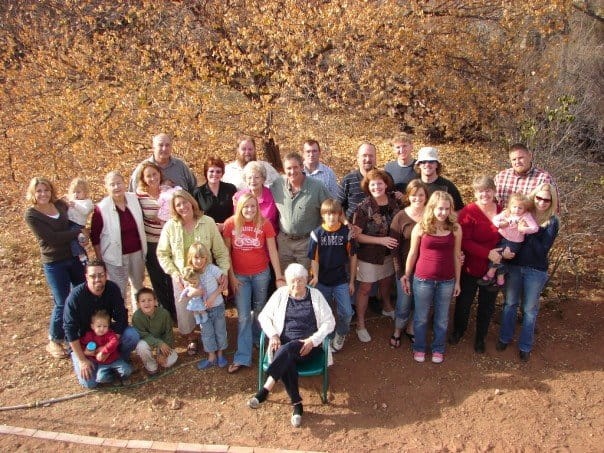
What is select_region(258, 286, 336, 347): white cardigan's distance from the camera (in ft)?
14.0

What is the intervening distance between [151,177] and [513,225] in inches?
136

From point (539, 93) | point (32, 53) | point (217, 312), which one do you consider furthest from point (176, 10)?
point (539, 93)

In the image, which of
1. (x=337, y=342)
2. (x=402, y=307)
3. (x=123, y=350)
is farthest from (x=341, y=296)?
(x=123, y=350)

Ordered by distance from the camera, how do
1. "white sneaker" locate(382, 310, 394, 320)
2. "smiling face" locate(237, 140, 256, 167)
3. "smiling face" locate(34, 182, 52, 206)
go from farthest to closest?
1. "white sneaker" locate(382, 310, 394, 320)
2. "smiling face" locate(237, 140, 256, 167)
3. "smiling face" locate(34, 182, 52, 206)

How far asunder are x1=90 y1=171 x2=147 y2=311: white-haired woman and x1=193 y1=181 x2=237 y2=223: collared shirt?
62cm

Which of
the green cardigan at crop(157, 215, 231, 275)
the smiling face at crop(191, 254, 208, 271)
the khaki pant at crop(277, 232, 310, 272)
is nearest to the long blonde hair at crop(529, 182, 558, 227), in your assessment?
the khaki pant at crop(277, 232, 310, 272)

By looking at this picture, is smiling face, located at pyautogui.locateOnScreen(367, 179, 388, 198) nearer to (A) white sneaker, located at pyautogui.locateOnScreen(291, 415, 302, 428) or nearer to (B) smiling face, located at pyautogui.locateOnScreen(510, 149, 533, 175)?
(B) smiling face, located at pyautogui.locateOnScreen(510, 149, 533, 175)

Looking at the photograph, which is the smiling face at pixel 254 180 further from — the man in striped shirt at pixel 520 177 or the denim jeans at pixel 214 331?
the man in striped shirt at pixel 520 177

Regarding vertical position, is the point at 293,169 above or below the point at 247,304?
above

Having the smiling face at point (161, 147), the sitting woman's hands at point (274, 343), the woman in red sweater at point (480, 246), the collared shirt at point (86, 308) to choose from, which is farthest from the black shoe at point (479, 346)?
the smiling face at point (161, 147)

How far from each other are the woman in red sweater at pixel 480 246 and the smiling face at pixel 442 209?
471mm

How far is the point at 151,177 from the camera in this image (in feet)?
15.8

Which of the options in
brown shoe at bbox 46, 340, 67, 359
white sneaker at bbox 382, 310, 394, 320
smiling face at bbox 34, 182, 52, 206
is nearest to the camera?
smiling face at bbox 34, 182, 52, 206

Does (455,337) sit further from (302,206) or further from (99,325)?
(99,325)
